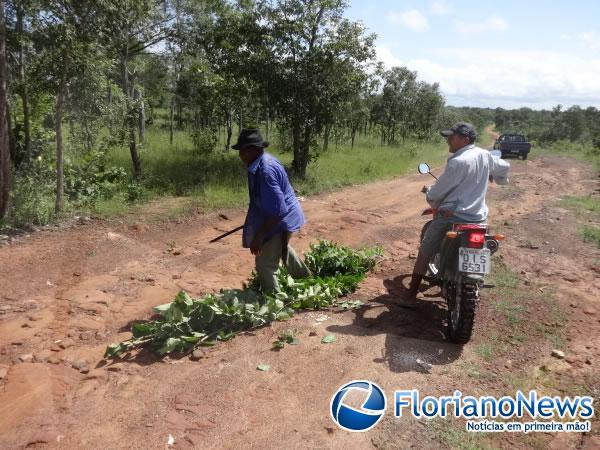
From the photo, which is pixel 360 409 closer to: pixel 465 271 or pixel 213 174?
pixel 465 271

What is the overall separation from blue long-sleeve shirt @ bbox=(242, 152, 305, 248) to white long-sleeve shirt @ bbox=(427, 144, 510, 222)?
139 centimetres

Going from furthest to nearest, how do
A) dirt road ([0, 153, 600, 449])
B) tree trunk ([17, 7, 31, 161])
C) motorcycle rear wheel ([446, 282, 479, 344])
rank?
tree trunk ([17, 7, 31, 161]) → motorcycle rear wheel ([446, 282, 479, 344]) → dirt road ([0, 153, 600, 449])

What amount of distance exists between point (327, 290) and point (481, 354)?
60.9 inches

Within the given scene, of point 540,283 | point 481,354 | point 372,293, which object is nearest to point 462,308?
point 481,354

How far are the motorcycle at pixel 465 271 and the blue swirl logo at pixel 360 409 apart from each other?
101 cm

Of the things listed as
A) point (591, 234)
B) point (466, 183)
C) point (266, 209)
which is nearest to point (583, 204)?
point (591, 234)

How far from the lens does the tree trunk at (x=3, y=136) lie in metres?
6.46

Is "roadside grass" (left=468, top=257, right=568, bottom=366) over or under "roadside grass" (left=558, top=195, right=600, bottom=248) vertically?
under

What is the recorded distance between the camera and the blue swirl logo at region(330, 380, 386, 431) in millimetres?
2865

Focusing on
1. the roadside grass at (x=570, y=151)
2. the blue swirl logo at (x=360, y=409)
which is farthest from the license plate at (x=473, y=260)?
the roadside grass at (x=570, y=151)

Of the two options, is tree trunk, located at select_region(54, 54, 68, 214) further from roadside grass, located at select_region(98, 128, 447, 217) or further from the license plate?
the license plate

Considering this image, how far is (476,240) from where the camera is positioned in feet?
12.4

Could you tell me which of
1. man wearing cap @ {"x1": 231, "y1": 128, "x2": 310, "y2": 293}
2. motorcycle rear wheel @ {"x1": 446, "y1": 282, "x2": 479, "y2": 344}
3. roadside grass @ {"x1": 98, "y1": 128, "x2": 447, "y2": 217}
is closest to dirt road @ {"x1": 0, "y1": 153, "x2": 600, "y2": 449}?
motorcycle rear wheel @ {"x1": 446, "y1": 282, "x2": 479, "y2": 344}

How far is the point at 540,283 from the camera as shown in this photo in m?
5.29
